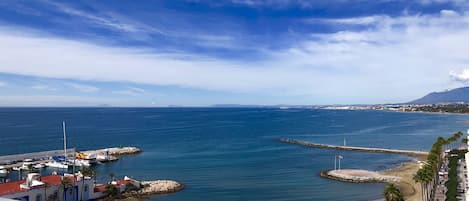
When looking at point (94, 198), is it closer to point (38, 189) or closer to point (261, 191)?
point (38, 189)

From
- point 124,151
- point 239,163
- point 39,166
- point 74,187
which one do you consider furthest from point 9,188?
point 124,151

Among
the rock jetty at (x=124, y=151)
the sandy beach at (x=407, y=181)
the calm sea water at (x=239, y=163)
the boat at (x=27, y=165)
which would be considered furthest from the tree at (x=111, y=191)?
the rock jetty at (x=124, y=151)

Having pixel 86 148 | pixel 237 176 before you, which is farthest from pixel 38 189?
pixel 86 148

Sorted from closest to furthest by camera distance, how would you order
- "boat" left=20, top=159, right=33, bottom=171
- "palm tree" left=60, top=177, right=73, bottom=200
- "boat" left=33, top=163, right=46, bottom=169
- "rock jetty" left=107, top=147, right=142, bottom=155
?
"palm tree" left=60, top=177, right=73, bottom=200 < "boat" left=20, top=159, right=33, bottom=171 < "boat" left=33, top=163, right=46, bottom=169 < "rock jetty" left=107, top=147, right=142, bottom=155

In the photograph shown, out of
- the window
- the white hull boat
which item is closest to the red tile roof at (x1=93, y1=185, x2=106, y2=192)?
the window

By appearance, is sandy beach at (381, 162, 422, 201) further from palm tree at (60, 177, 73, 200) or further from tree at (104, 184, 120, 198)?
palm tree at (60, 177, 73, 200)

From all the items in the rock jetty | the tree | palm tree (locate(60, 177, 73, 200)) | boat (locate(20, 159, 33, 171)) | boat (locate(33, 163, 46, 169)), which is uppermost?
palm tree (locate(60, 177, 73, 200))

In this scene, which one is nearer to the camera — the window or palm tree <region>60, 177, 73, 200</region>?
the window
